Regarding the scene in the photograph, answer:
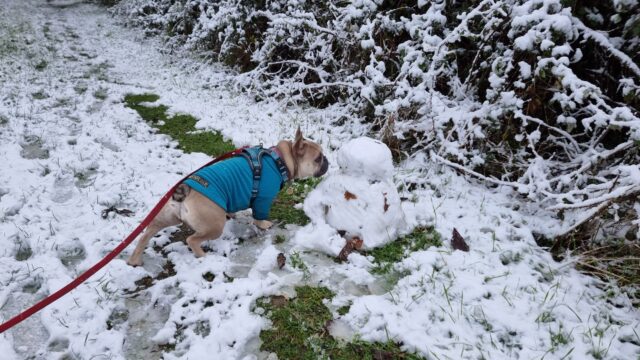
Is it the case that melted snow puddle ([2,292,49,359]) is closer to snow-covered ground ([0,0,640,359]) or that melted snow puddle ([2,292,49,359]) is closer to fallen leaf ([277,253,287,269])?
snow-covered ground ([0,0,640,359])

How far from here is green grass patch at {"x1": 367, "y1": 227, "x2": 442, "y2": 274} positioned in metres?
3.13

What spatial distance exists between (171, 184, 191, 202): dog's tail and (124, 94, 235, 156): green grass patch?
86.3 inches

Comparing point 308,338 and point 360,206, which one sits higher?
point 360,206

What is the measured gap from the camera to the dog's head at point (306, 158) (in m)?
3.57

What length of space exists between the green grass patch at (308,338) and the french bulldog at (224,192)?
2.70ft

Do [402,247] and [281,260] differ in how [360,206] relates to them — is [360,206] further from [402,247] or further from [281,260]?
[281,260]

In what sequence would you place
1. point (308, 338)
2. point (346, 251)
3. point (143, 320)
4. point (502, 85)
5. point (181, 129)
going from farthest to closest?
point (181, 129)
point (502, 85)
point (346, 251)
point (143, 320)
point (308, 338)

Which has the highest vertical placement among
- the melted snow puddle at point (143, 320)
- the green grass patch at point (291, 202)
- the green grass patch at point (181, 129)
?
the green grass patch at point (181, 129)

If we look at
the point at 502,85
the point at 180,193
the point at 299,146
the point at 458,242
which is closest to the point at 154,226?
the point at 180,193

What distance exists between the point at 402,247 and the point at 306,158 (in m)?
1.21

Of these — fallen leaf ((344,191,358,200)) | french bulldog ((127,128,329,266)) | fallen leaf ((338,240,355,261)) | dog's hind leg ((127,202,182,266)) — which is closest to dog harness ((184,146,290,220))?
french bulldog ((127,128,329,266))

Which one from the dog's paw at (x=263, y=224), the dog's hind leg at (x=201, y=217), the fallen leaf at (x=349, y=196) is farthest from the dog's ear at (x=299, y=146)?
the dog's hind leg at (x=201, y=217)

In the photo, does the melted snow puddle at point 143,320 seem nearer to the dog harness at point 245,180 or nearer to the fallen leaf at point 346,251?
the dog harness at point 245,180

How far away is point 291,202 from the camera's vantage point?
4102mm
